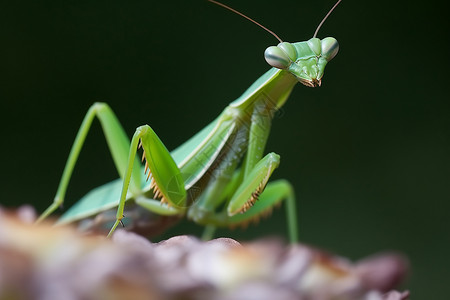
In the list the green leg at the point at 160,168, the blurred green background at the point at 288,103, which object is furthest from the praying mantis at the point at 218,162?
the blurred green background at the point at 288,103

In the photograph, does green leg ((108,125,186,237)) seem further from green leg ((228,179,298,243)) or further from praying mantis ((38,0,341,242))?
green leg ((228,179,298,243))

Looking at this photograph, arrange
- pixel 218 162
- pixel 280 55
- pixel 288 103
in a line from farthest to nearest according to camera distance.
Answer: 1. pixel 288 103
2. pixel 218 162
3. pixel 280 55

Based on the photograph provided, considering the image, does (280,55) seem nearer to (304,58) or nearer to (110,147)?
(304,58)

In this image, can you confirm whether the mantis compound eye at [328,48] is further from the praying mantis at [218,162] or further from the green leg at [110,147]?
the green leg at [110,147]

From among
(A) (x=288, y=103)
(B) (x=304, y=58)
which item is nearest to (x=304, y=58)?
(B) (x=304, y=58)

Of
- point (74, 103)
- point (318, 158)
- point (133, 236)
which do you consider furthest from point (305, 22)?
point (133, 236)

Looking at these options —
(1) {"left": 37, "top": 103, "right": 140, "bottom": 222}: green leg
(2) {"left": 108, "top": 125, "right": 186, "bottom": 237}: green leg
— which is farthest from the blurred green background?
(2) {"left": 108, "top": 125, "right": 186, "bottom": 237}: green leg
